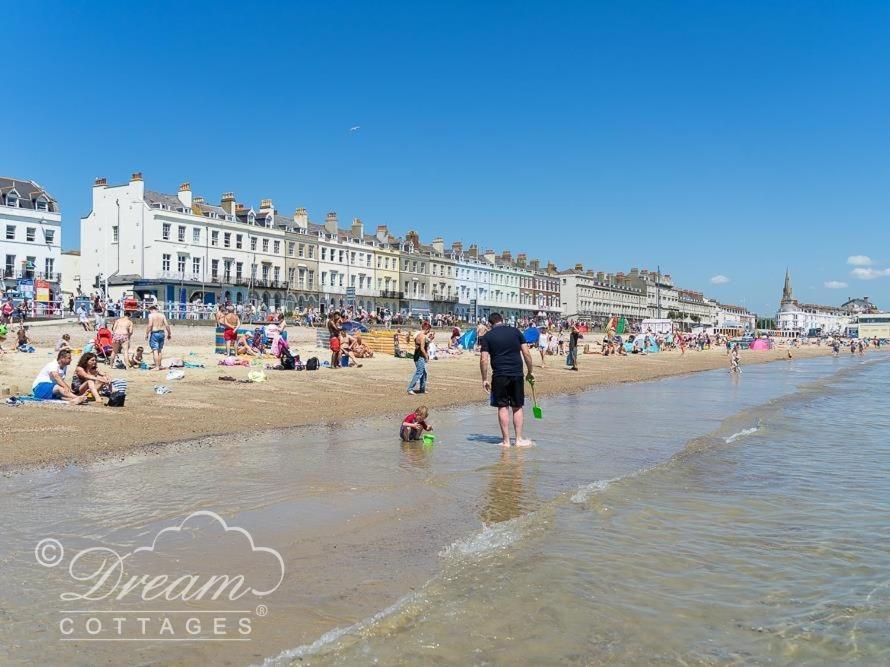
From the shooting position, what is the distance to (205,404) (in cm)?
1254

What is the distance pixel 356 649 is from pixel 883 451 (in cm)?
921

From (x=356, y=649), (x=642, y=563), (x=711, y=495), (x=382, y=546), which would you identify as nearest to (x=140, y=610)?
(x=356, y=649)

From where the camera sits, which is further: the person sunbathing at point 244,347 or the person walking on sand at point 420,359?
the person sunbathing at point 244,347

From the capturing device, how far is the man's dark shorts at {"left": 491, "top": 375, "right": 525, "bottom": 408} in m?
9.25

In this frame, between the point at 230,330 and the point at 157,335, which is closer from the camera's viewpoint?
the point at 157,335

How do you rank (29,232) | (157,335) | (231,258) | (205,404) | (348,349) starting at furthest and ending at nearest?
(231,258)
(29,232)
(348,349)
(157,335)
(205,404)

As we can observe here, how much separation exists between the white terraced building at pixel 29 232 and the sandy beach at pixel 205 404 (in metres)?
32.6

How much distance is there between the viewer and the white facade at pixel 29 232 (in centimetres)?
5219

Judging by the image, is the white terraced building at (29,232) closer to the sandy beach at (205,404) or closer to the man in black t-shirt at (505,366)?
the sandy beach at (205,404)

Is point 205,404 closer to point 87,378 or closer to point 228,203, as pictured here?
point 87,378

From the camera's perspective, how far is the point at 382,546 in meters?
5.14

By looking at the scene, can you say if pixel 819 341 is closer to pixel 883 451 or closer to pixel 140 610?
pixel 883 451

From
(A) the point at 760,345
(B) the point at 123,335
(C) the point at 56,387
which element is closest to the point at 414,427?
(C) the point at 56,387

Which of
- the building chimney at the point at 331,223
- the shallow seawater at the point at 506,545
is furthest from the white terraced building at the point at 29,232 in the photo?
the shallow seawater at the point at 506,545
